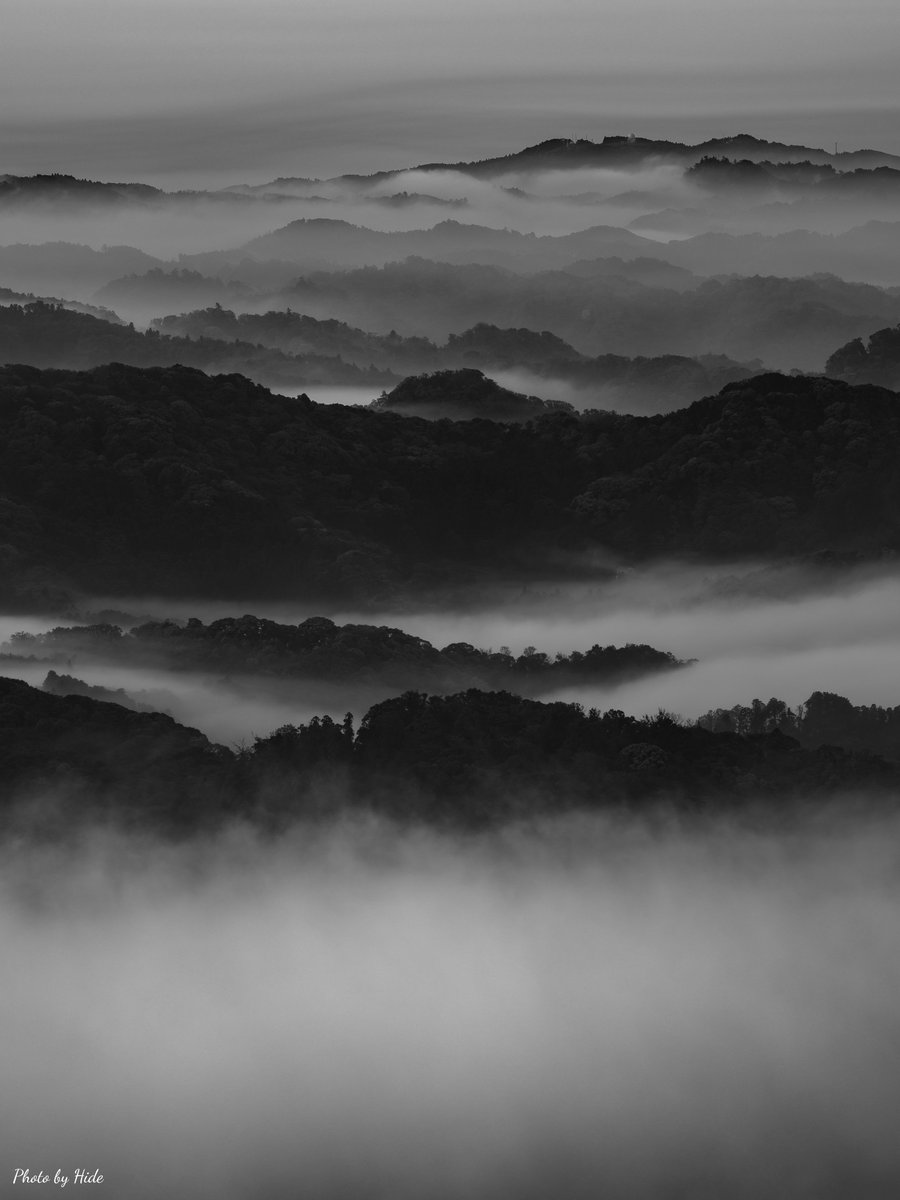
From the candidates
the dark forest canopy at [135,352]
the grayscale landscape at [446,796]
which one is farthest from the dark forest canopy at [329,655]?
the dark forest canopy at [135,352]

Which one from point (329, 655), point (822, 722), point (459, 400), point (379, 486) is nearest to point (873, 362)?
point (459, 400)

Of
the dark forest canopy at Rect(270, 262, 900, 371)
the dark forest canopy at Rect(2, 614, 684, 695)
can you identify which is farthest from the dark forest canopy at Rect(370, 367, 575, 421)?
the dark forest canopy at Rect(270, 262, 900, 371)

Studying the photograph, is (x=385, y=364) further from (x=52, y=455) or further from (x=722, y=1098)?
(x=722, y=1098)

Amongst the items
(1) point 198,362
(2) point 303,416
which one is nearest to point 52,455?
(2) point 303,416

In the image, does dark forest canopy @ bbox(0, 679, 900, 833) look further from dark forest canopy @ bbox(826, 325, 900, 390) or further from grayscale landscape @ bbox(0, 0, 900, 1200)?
A: dark forest canopy @ bbox(826, 325, 900, 390)

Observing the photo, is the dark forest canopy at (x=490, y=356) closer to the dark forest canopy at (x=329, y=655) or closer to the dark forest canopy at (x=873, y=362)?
the dark forest canopy at (x=873, y=362)

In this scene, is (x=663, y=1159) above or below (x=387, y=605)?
below
